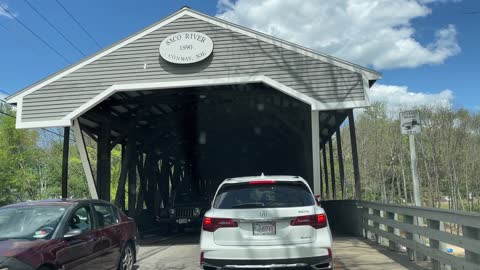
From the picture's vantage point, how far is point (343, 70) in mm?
13945

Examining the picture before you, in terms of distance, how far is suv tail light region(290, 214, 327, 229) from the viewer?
6.21 metres

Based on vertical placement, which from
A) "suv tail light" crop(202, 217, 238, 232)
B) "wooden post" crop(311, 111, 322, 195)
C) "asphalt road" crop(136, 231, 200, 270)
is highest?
"wooden post" crop(311, 111, 322, 195)

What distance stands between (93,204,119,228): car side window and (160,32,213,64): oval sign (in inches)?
278

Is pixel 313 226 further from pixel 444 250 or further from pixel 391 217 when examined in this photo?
pixel 391 217

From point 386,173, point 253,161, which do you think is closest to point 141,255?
point 253,161

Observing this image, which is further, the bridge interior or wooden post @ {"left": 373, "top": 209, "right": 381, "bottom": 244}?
the bridge interior

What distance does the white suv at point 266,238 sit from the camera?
6.13 metres

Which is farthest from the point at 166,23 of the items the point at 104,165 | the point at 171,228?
the point at 171,228

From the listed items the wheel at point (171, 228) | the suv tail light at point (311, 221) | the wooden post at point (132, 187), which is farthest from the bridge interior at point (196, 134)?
the suv tail light at point (311, 221)

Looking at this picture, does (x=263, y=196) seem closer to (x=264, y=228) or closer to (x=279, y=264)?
(x=264, y=228)

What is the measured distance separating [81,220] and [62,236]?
87 centimetres

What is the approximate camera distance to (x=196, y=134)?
27281mm

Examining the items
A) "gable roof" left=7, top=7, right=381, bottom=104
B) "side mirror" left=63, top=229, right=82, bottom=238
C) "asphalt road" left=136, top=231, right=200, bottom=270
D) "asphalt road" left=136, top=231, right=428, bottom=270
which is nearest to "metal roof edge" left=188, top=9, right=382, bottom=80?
"gable roof" left=7, top=7, right=381, bottom=104

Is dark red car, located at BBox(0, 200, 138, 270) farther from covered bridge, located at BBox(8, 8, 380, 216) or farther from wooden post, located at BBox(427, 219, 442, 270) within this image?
covered bridge, located at BBox(8, 8, 380, 216)
